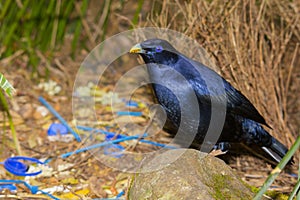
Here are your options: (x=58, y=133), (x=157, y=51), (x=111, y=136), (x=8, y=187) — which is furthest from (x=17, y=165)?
(x=157, y=51)

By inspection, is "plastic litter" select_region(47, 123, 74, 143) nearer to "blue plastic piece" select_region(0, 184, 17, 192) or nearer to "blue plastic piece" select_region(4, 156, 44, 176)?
"blue plastic piece" select_region(4, 156, 44, 176)

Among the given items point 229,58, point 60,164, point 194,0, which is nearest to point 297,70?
point 229,58

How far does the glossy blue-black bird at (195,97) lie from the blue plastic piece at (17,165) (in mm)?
1011

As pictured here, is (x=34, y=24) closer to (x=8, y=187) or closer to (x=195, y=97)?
(x=8, y=187)

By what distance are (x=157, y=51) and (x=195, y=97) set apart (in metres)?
0.38

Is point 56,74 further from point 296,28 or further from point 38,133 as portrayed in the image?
point 296,28

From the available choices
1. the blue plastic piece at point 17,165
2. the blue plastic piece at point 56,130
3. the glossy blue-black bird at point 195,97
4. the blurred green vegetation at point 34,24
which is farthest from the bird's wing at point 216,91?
the blurred green vegetation at point 34,24

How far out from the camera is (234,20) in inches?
145

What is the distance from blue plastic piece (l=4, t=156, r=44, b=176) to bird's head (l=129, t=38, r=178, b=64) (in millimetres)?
1067

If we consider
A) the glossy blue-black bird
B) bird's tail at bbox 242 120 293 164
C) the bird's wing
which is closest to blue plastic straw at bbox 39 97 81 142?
the glossy blue-black bird

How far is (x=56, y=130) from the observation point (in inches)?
168

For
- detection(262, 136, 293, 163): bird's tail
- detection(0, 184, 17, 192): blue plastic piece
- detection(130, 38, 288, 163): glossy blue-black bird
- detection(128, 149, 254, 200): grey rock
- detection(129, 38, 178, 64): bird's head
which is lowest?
detection(0, 184, 17, 192): blue plastic piece

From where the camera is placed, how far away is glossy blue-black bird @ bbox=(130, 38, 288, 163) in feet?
10.7

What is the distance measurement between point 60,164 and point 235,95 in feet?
4.38
